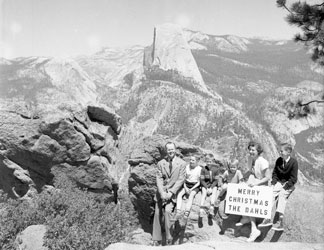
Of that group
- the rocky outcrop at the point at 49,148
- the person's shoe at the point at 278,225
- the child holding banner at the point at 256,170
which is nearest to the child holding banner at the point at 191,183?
the child holding banner at the point at 256,170

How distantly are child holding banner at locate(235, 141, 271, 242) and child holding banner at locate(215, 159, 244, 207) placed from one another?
382 millimetres

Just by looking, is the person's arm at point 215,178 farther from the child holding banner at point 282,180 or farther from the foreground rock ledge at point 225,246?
the foreground rock ledge at point 225,246

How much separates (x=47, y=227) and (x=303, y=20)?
9221mm

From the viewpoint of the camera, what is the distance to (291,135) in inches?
7352

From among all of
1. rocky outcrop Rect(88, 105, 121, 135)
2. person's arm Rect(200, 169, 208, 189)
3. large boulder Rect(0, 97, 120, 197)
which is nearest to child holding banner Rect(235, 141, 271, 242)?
person's arm Rect(200, 169, 208, 189)

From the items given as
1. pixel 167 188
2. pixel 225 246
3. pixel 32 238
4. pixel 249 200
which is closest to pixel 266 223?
pixel 249 200

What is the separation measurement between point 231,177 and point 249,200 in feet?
3.19

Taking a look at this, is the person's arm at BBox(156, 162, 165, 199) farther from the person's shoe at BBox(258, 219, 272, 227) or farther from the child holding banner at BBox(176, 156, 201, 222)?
the person's shoe at BBox(258, 219, 272, 227)

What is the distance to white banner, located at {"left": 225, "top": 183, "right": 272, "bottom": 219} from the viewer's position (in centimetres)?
740

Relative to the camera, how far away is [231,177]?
27.6 feet

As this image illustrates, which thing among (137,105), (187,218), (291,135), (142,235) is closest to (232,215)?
(187,218)

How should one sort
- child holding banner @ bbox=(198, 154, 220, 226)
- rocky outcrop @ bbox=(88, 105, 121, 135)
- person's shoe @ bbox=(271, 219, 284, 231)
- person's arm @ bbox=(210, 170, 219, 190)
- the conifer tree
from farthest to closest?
1. rocky outcrop @ bbox=(88, 105, 121, 135)
2. the conifer tree
3. person's arm @ bbox=(210, 170, 219, 190)
4. child holding banner @ bbox=(198, 154, 220, 226)
5. person's shoe @ bbox=(271, 219, 284, 231)

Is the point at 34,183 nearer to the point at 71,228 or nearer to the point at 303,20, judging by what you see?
the point at 71,228

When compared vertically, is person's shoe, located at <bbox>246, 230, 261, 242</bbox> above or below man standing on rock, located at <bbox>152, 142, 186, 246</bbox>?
below
